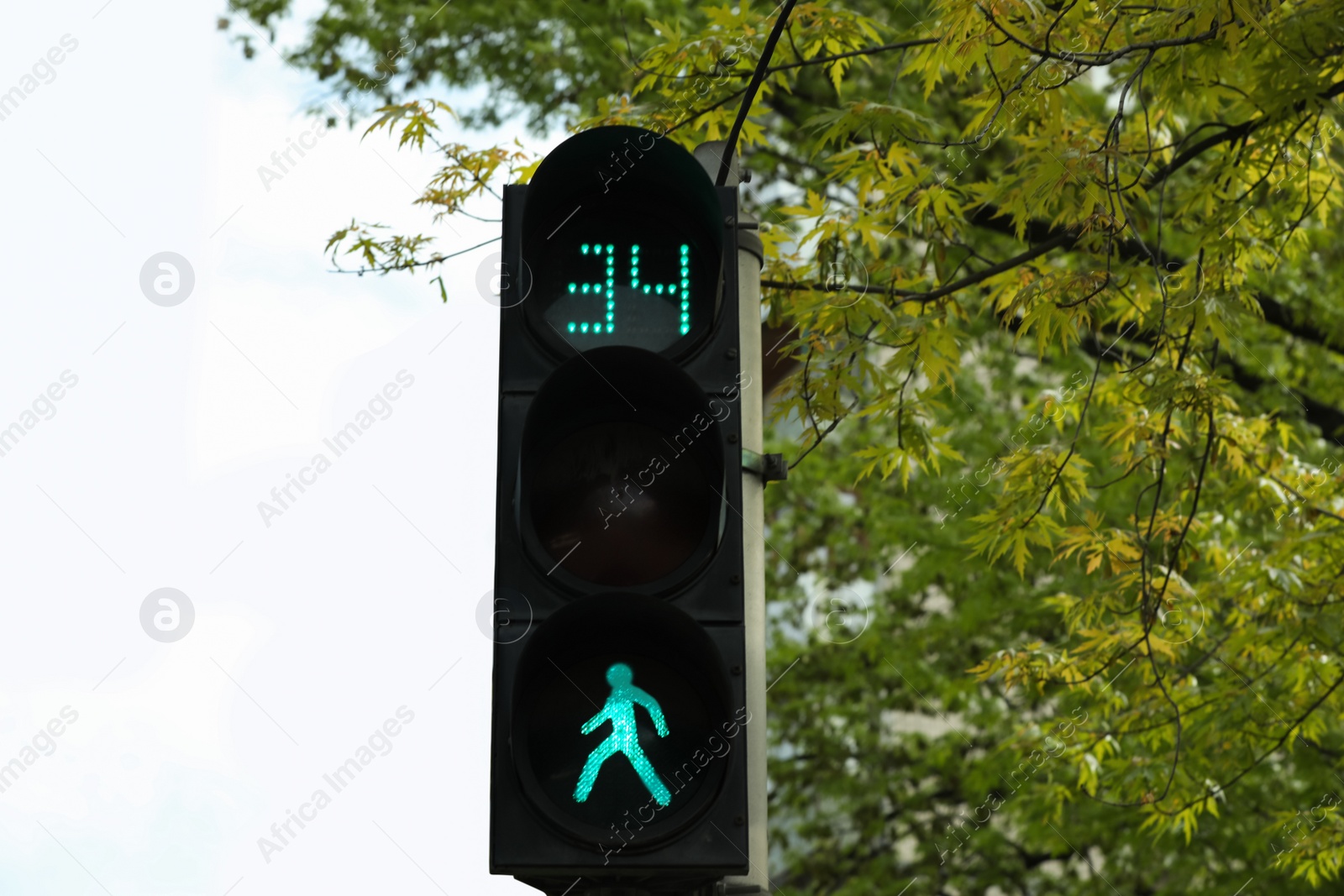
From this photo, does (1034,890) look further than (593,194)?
Yes

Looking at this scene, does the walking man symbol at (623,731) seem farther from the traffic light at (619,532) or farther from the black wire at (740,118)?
the black wire at (740,118)

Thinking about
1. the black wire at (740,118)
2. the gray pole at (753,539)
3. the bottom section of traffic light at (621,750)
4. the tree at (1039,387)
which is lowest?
the bottom section of traffic light at (621,750)

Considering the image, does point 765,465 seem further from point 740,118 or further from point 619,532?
point 740,118

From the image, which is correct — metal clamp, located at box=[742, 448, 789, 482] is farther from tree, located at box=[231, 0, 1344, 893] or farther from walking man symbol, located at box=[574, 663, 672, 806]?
tree, located at box=[231, 0, 1344, 893]

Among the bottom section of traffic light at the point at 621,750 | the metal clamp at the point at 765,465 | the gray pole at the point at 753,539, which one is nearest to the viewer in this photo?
the bottom section of traffic light at the point at 621,750

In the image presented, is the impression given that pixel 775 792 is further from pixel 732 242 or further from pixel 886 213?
pixel 732 242

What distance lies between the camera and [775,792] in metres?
13.9

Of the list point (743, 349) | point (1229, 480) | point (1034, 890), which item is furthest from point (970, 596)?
point (743, 349)

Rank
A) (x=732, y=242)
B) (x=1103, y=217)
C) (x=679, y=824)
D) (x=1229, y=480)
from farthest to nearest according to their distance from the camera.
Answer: (x=1229, y=480)
(x=1103, y=217)
(x=732, y=242)
(x=679, y=824)

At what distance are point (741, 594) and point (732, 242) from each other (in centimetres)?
75

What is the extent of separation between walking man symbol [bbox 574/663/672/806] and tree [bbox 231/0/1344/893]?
2.52 metres

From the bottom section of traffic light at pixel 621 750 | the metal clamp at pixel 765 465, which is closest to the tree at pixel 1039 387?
the metal clamp at pixel 765 465

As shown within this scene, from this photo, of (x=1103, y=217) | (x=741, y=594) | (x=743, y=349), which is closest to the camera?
(x=741, y=594)

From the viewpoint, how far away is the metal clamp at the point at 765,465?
305 centimetres
